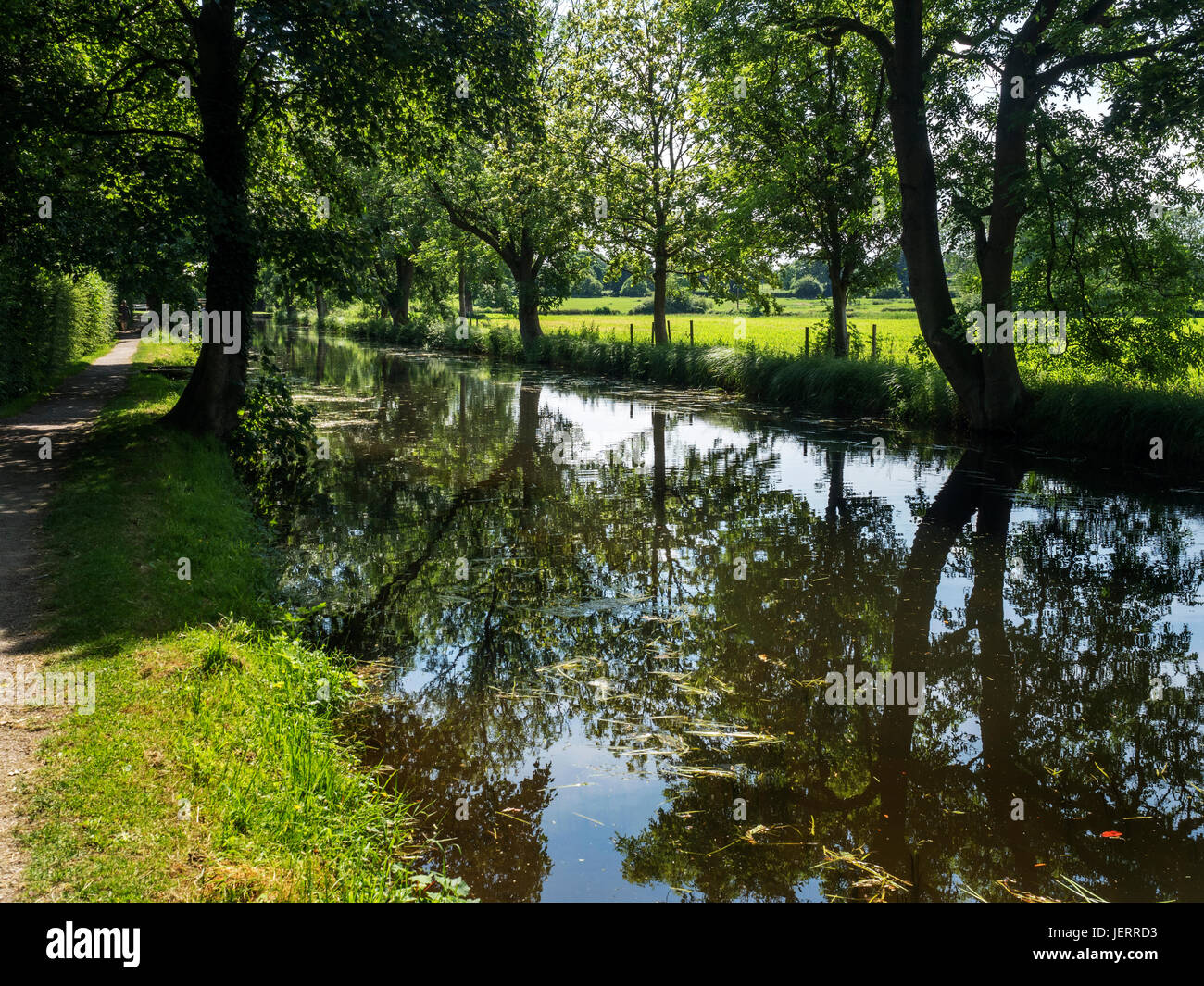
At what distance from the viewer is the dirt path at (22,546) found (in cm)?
384

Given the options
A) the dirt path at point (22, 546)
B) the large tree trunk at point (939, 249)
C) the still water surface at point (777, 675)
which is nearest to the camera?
the dirt path at point (22, 546)

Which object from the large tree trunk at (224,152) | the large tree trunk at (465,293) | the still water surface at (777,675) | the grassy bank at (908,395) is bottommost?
the still water surface at (777,675)

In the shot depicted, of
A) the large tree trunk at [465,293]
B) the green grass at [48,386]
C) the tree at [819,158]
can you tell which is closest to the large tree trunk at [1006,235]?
the tree at [819,158]

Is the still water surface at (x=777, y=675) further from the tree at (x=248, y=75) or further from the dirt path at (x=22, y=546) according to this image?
the tree at (x=248, y=75)

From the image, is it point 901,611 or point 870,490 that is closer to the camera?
point 901,611

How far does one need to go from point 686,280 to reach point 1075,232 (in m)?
20.9

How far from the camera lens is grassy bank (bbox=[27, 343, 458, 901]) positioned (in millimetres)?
3453

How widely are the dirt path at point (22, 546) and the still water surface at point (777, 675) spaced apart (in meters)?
1.76

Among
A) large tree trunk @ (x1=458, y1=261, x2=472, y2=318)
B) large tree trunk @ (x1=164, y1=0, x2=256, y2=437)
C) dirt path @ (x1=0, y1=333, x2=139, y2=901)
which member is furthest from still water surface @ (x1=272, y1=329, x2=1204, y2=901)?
large tree trunk @ (x1=458, y1=261, x2=472, y2=318)

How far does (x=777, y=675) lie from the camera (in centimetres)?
603
